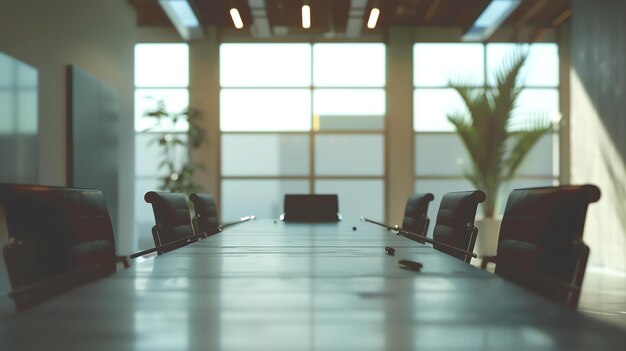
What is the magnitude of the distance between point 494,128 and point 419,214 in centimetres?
413

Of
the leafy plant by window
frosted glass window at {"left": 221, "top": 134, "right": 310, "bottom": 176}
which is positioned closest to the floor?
frosted glass window at {"left": 221, "top": 134, "right": 310, "bottom": 176}

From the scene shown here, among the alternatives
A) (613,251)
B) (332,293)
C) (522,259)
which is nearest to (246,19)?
(613,251)

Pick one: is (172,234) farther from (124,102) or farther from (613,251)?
(613,251)

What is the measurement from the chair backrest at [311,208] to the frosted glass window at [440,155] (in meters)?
4.07

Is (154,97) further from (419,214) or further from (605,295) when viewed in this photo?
(605,295)

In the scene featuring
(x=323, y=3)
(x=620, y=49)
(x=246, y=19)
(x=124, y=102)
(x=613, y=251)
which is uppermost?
(x=246, y=19)

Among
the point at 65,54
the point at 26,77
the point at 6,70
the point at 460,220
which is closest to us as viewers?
the point at 460,220

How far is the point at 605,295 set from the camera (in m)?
4.61

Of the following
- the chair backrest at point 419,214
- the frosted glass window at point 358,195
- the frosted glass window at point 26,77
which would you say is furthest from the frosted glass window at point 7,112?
the frosted glass window at point 358,195

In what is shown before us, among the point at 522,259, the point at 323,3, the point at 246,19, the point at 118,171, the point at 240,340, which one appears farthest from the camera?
the point at 246,19

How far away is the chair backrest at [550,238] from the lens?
156 cm

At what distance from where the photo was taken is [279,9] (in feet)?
20.7

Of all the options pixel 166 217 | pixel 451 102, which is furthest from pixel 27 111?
pixel 451 102

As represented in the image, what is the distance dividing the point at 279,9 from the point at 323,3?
2.38ft
